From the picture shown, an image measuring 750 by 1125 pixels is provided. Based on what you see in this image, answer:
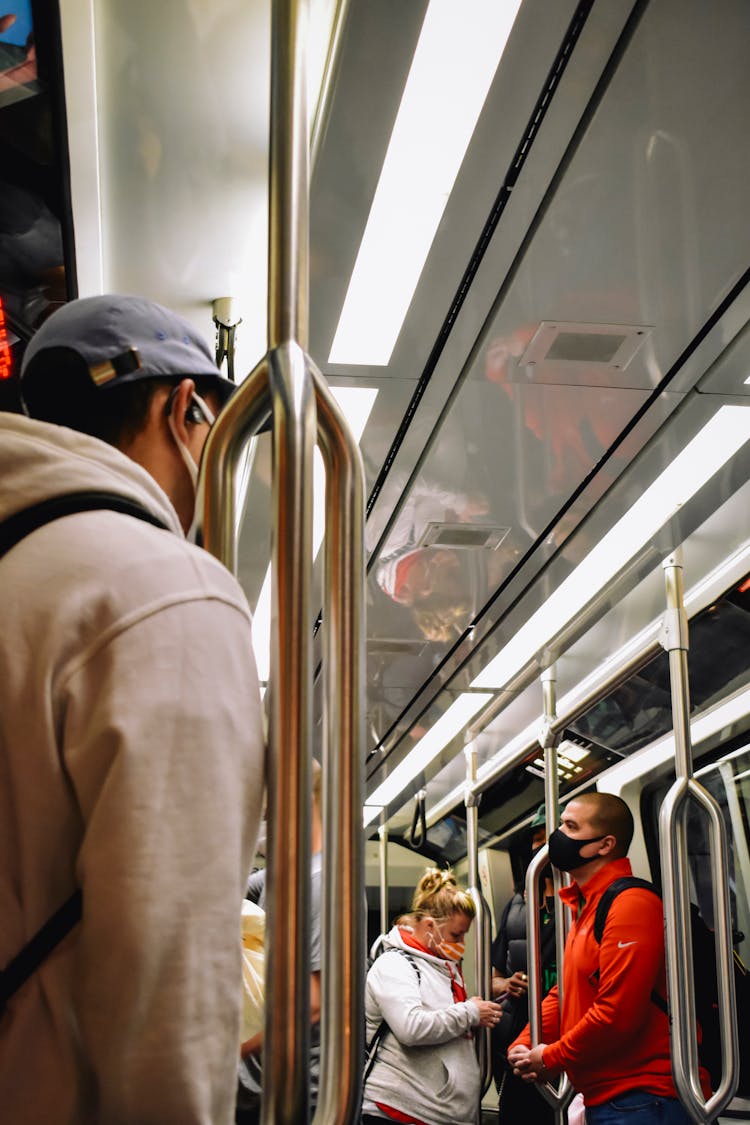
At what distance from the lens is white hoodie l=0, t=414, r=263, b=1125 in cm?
86

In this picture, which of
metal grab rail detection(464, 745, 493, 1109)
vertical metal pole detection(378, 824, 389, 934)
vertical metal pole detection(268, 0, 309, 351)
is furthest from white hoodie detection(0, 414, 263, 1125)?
vertical metal pole detection(378, 824, 389, 934)

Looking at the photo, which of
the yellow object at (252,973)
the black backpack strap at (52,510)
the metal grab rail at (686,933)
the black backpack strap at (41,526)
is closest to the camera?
the black backpack strap at (41,526)


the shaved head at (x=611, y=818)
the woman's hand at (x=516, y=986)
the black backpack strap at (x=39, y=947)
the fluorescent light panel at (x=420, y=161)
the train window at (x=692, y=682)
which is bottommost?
the black backpack strap at (x=39, y=947)

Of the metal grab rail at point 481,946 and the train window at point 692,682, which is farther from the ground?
the train window at point 692,682

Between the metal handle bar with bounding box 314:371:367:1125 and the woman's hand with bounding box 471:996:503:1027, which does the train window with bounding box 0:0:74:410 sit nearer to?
the metal handle bar with bounding box 314:371:367:1125

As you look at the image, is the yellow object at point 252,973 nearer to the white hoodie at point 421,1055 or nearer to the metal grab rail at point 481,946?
the white hoodie at point 421,1055

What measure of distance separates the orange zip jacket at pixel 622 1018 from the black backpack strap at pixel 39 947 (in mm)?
3697

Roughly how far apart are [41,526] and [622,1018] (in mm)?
3742

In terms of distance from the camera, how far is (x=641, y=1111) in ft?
13.8

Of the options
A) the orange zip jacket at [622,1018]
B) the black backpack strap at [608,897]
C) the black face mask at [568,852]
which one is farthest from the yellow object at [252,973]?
the black face mask at [568,852]

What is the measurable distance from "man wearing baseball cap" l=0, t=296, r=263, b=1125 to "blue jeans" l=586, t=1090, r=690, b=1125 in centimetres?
373

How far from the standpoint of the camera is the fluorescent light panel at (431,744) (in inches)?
260

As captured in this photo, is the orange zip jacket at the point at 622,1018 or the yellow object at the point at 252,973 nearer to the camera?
the yellow object at the point at 252,973

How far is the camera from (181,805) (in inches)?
35.7
